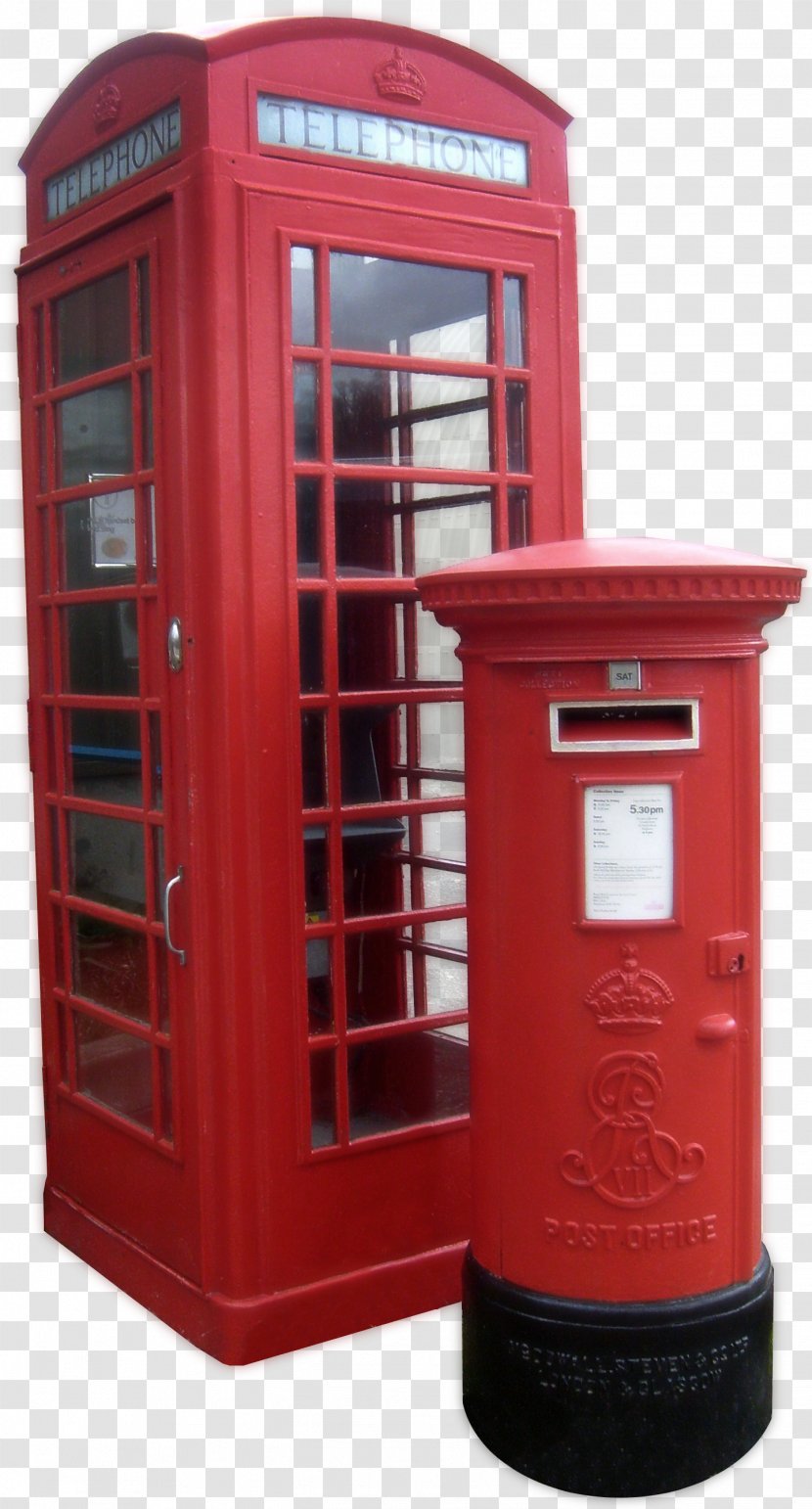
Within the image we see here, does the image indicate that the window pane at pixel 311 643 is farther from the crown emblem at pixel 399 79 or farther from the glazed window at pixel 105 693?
the crown emblem at pixel 399 79

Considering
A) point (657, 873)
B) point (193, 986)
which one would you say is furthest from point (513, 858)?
point (193, 986)

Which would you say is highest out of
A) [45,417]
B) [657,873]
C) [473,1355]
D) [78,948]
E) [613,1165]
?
[45,417]

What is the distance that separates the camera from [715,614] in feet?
9.61

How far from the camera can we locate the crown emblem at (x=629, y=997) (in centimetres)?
296

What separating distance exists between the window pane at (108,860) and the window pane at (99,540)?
0.62m

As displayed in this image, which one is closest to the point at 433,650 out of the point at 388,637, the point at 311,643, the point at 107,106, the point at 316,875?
the point at 388,637

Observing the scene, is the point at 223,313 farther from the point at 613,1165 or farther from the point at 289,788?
the point at 613,1165

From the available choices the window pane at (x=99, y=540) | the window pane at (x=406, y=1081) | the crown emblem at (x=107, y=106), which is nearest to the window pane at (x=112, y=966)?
the window pane at (x=406, y=1081)

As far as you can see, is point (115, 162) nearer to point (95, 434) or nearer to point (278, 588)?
point (95, 434)

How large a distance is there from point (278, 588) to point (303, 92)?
1.12 m

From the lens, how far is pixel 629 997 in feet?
9.71

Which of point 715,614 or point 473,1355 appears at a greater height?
point 715,614

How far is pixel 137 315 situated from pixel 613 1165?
7.16 feet

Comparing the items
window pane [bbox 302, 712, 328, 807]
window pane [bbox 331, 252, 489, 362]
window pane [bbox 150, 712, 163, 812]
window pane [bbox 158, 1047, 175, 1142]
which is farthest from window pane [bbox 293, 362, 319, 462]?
window pane [bbox 158, 1047, 175, 1142]
